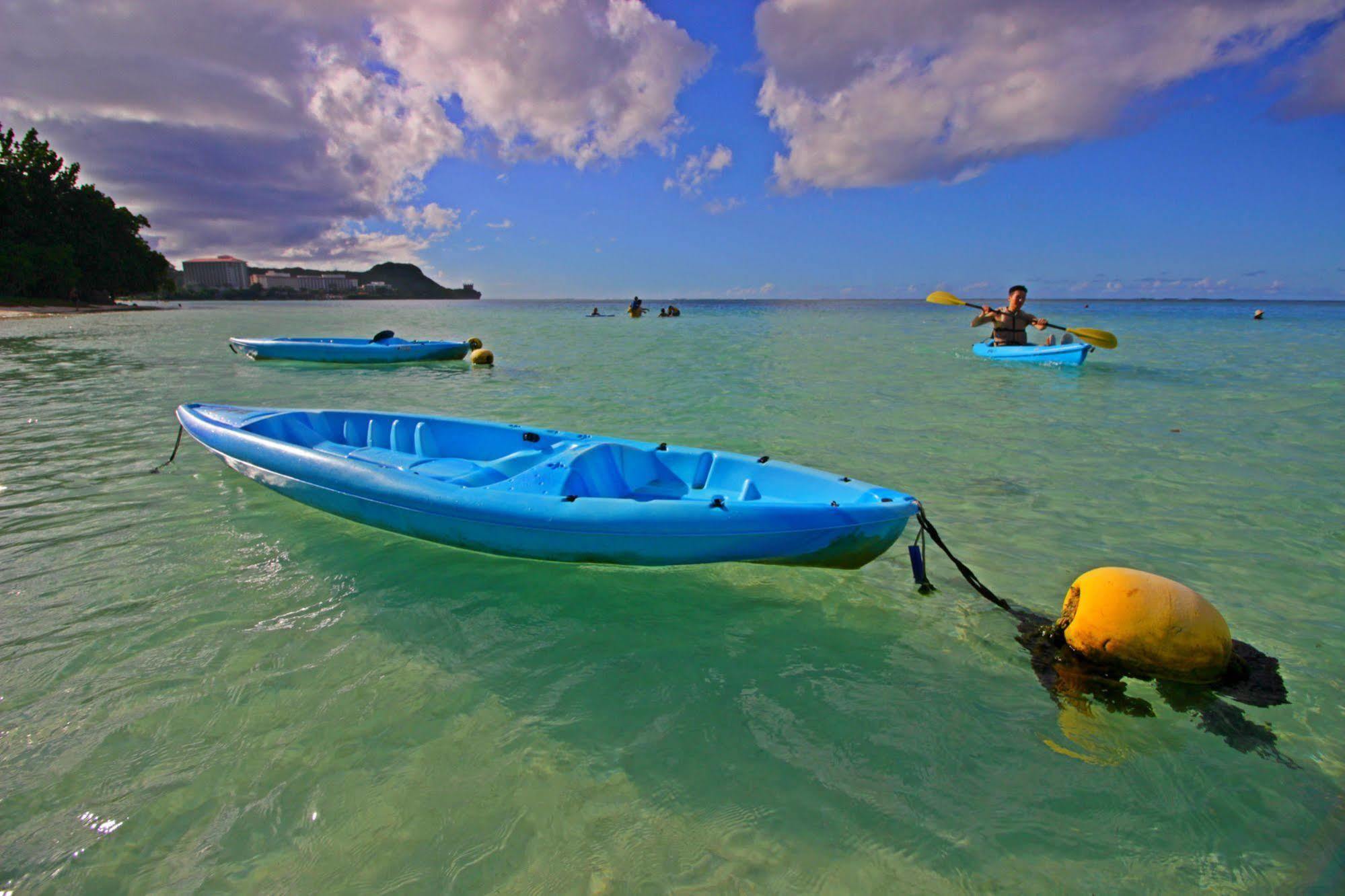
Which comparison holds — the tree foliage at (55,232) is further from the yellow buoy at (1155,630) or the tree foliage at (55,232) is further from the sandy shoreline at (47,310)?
the yellow buoy at (1155,630)

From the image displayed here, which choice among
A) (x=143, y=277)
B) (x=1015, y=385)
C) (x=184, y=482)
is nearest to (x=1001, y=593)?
(x=184, y=482)

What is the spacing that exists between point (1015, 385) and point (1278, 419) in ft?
14.1

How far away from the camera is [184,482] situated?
22.2 ft

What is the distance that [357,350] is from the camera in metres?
17.5

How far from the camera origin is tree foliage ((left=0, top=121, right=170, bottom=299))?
155 feet

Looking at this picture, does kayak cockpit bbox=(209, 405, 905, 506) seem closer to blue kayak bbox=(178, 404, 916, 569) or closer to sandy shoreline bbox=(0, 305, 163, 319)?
blue kayak bbox=(178, 404, 916, 569)

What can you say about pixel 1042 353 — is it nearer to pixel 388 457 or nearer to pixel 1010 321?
pixel 1010 321

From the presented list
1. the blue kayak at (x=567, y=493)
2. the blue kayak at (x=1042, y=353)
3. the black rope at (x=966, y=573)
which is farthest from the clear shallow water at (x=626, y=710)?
the blue kayak at (x=1042, y=353)

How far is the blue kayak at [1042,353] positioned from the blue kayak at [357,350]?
15.0 meters

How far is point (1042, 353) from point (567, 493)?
1491 centimetres

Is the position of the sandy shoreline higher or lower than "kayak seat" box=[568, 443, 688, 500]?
higher

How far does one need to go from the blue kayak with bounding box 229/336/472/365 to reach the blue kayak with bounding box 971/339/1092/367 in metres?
15.0

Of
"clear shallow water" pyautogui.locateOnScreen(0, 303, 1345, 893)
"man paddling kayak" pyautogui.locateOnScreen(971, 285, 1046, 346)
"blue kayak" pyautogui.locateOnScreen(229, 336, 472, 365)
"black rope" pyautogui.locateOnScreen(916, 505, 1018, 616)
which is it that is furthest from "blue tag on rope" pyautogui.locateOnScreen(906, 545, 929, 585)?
"blue kayak" pyautogui.locateOnScreen(229, 336, 472, 365)

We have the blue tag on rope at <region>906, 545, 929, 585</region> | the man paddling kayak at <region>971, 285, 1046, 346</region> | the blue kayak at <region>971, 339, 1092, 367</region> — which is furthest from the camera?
the man paddling kayak at <region>971, 285, 1046, 346</region>
